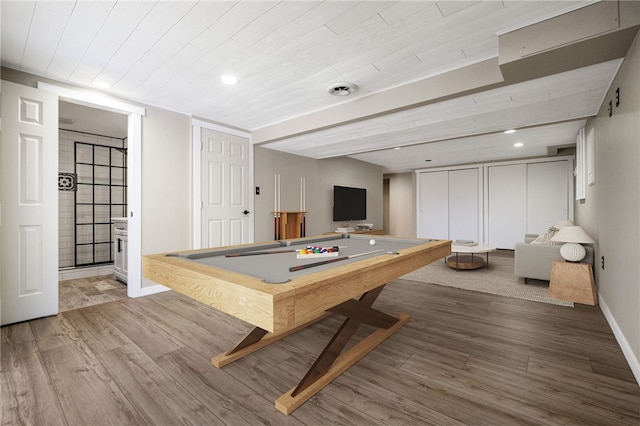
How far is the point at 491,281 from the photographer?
4023 millimetres

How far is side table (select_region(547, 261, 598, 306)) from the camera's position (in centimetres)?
306

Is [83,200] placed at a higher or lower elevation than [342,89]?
lower

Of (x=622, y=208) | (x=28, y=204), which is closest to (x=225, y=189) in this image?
(x=28, y=204)

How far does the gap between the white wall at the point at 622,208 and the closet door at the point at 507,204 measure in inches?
172

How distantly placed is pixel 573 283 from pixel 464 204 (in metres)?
4.79

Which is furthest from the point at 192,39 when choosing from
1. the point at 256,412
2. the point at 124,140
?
the point at 124,140

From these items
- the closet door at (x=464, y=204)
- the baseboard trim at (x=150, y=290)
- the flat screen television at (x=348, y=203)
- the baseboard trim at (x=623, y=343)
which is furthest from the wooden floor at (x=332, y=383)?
the closet door at (x=464, y=204)

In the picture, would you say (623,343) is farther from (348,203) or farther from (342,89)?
(348,203)

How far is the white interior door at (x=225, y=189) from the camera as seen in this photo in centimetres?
412

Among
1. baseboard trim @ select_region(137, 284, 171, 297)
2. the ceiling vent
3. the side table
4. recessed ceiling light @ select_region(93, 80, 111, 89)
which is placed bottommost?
baseboard trim @ select_region(137, 284, 171, 297)

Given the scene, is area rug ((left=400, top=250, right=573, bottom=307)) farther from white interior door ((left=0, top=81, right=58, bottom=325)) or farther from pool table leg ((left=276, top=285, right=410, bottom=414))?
white interior door ((left=0, top=81, right=58, bottom=325))

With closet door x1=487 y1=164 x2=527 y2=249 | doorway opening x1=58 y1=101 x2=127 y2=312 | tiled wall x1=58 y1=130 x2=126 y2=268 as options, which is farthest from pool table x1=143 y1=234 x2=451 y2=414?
closet door x1=487 y1=164 x2=527 y2=249

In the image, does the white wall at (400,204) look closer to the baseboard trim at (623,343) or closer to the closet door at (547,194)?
the closet door at (547,194)

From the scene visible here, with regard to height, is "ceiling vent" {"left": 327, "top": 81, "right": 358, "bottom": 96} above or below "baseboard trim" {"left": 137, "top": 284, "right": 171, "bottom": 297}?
above
